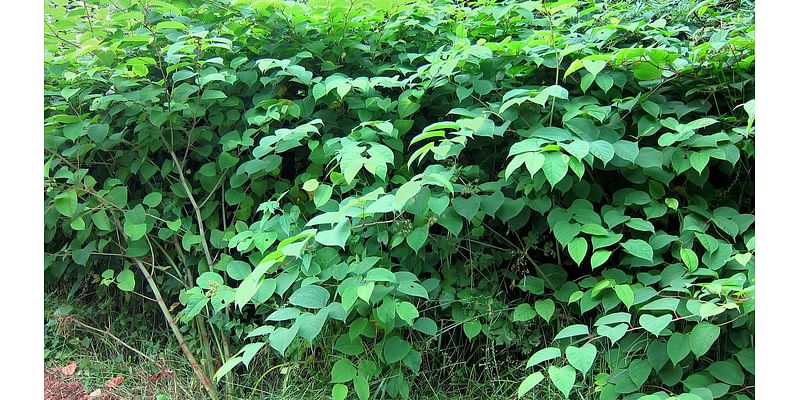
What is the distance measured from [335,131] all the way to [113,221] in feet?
3.06

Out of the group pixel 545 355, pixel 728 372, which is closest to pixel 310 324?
pixel 545 355

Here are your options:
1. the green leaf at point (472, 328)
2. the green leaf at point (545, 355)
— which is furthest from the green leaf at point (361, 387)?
the green leaf at point (545, 355)

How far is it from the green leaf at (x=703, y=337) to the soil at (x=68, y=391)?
195cm

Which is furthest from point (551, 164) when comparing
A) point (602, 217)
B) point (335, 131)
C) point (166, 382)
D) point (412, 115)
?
point (166, 382)

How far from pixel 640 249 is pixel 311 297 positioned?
928mm

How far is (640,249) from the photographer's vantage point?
155 cm

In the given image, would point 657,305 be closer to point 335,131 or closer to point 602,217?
point 602,217

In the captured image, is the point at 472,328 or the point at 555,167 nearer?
the point at 555,167

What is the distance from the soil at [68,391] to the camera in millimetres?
2067

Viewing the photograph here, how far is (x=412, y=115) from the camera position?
6.85 ft

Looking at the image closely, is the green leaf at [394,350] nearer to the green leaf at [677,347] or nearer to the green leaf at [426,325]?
the green leaf at [426,325]

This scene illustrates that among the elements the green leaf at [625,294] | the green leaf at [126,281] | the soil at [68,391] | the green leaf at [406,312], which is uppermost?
the green leaf at [625,294]

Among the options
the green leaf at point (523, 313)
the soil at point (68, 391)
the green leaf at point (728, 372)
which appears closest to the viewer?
the green leaf at point (728, 372)

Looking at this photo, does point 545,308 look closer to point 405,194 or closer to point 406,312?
point 406,312
